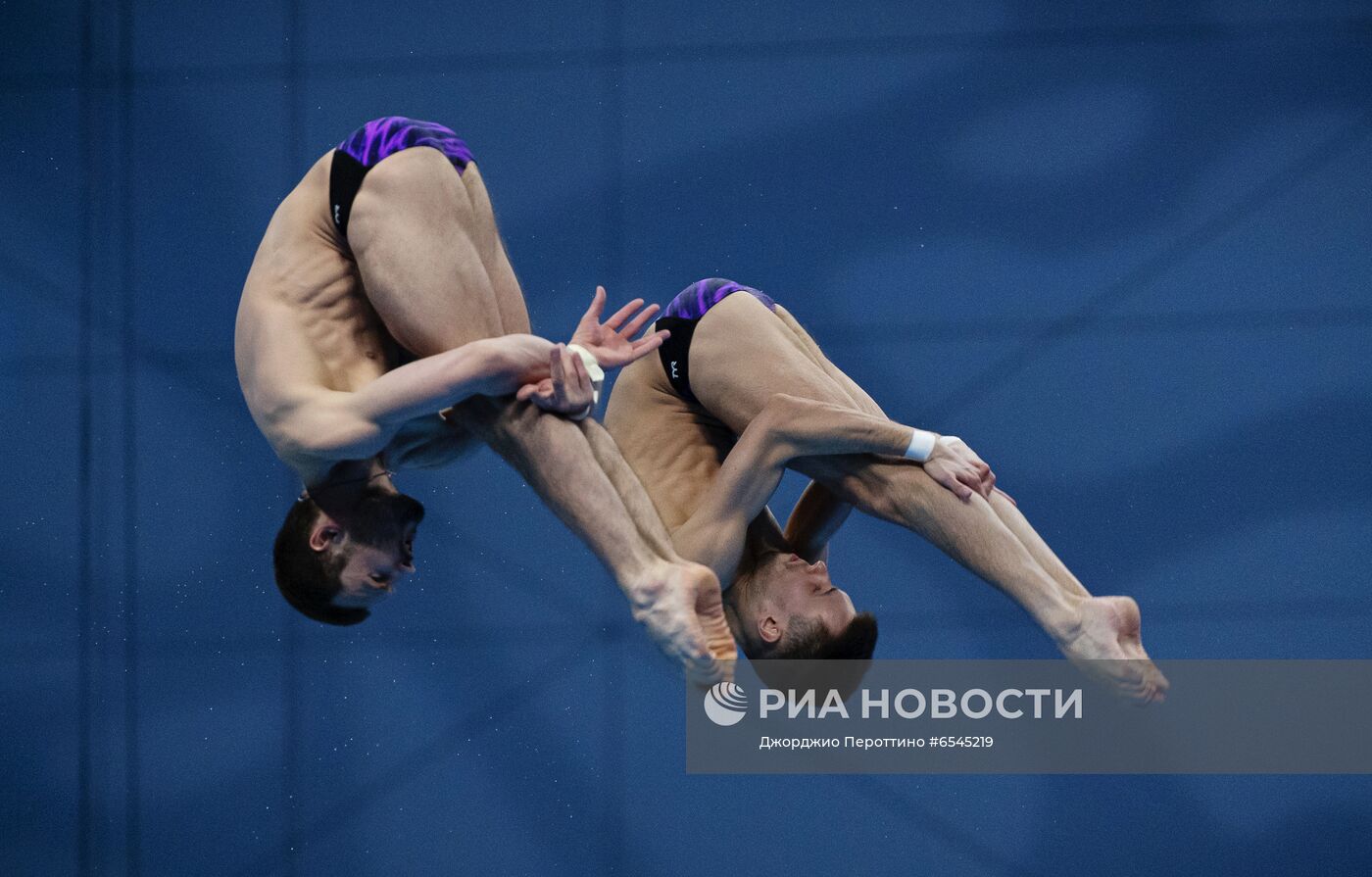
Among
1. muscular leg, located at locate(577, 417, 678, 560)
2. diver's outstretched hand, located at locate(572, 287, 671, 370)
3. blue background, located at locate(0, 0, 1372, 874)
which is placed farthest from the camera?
blue background, located at locate(0, 0, 1372, 874)

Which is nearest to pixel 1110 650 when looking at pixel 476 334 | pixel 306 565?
pixel 476 334

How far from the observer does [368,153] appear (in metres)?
3.48

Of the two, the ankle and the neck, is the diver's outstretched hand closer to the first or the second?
the neck

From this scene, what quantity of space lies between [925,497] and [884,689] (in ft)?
7.61

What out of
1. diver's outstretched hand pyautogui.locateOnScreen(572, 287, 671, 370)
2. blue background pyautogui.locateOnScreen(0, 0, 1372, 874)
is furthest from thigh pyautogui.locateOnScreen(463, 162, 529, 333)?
blue background pyautogui.locateOnScreen(0, 0, 1372, 874)

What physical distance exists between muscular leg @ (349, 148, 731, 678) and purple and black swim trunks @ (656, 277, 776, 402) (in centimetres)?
66

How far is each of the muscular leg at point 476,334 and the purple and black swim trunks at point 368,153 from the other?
1.4 inches

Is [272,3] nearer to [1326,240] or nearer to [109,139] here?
[109,139]

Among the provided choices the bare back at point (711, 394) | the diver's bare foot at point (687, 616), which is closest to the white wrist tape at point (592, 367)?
the diver's bare foot at point (687, 616)

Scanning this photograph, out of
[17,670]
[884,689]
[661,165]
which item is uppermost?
[661,165]

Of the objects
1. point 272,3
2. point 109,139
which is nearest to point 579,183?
point 272,3

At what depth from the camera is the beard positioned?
3525mm

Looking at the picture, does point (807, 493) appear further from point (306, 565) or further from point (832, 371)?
point (306, 565)

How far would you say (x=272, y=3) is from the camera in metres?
6.32
